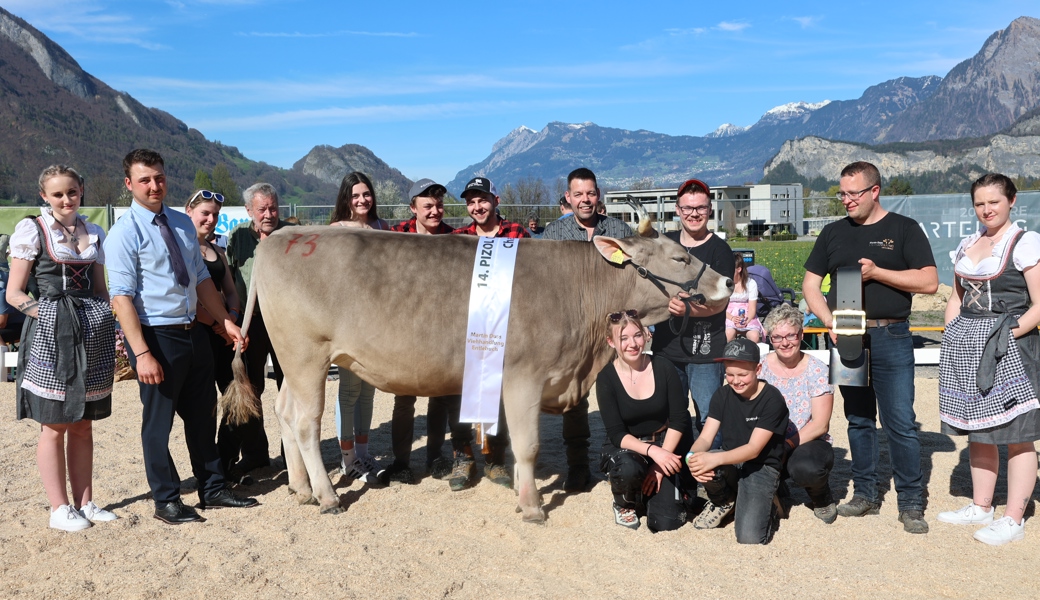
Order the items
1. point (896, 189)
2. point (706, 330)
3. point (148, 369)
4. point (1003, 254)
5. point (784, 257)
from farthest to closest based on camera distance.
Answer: point (896, 189) → point (784, 257) → point (706, 330) → point (148, 369) → point (1003, 254)

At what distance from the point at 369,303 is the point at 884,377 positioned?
133 inches

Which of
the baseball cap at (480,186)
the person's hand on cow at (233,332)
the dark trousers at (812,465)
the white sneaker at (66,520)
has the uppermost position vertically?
the baseball cap at (480,186)

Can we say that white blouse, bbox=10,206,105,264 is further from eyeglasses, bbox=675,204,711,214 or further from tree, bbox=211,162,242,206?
tree, bbox=211,162,242,206

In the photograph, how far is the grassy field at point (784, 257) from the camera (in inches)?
768

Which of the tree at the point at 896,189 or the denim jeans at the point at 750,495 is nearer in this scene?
the denim jeans at the point at 750,495

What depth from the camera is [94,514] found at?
5.07m

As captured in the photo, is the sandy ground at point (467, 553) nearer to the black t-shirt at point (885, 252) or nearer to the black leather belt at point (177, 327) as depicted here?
the black leather belt at point (177, 327)

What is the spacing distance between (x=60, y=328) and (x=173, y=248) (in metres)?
0.80

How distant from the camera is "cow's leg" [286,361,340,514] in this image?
5336 millimetres

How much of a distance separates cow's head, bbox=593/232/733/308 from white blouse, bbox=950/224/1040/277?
4.67 feet

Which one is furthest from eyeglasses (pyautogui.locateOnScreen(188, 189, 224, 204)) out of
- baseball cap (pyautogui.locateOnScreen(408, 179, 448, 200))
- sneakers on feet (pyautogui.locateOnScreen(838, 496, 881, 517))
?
sneakers on feet (pyautogui.locateOnScreen(838, 496, 881, 517))

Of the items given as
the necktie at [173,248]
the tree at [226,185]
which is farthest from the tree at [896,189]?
the tree at [226,185]

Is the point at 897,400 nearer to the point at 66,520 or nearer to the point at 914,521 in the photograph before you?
the point at 914,521

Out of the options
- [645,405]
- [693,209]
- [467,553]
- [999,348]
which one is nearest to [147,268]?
[467,553]
